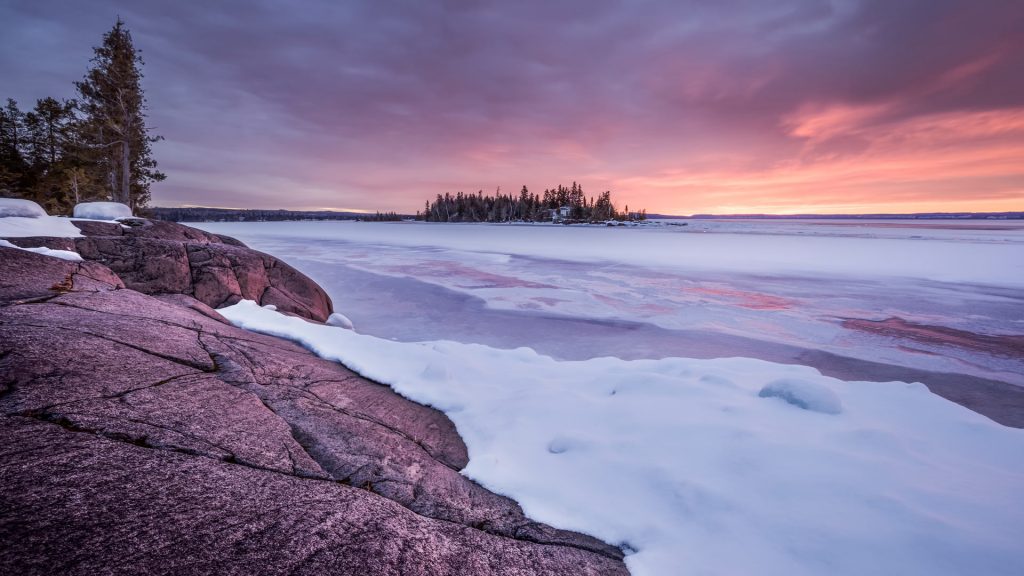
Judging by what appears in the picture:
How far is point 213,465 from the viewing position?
215 cm

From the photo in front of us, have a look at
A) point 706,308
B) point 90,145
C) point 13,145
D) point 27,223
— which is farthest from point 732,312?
point 13,145

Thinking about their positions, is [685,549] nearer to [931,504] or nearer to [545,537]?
[545,537]

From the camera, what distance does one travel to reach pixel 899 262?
72.8ft

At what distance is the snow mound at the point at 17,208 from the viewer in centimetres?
703

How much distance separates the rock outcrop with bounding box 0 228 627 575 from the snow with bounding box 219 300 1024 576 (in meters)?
0.38

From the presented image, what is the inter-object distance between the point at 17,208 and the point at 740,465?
458 inches

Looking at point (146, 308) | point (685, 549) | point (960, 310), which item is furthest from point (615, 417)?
point (960, 310)

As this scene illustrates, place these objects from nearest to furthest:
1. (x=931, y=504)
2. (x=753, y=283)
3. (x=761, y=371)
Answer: (x=931, y=504)
(x=761, y=371)
(x=753, y=283)

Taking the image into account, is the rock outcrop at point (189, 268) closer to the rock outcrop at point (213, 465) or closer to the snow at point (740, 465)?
the rock outcrop at point (213, 465)

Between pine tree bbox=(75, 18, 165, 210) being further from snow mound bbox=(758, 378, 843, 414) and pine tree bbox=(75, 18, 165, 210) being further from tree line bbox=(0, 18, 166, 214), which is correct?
snow mound bbox=(758, 378, 843, 414)

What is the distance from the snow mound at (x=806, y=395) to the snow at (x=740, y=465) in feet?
0.04

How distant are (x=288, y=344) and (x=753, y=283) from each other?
16596mm

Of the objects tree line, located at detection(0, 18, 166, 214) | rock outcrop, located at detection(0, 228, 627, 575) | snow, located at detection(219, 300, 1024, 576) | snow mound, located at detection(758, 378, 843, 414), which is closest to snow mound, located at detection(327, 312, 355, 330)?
snow, located at detection(219, 300, 1024, 576)

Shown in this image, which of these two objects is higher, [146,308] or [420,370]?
[146,308]
